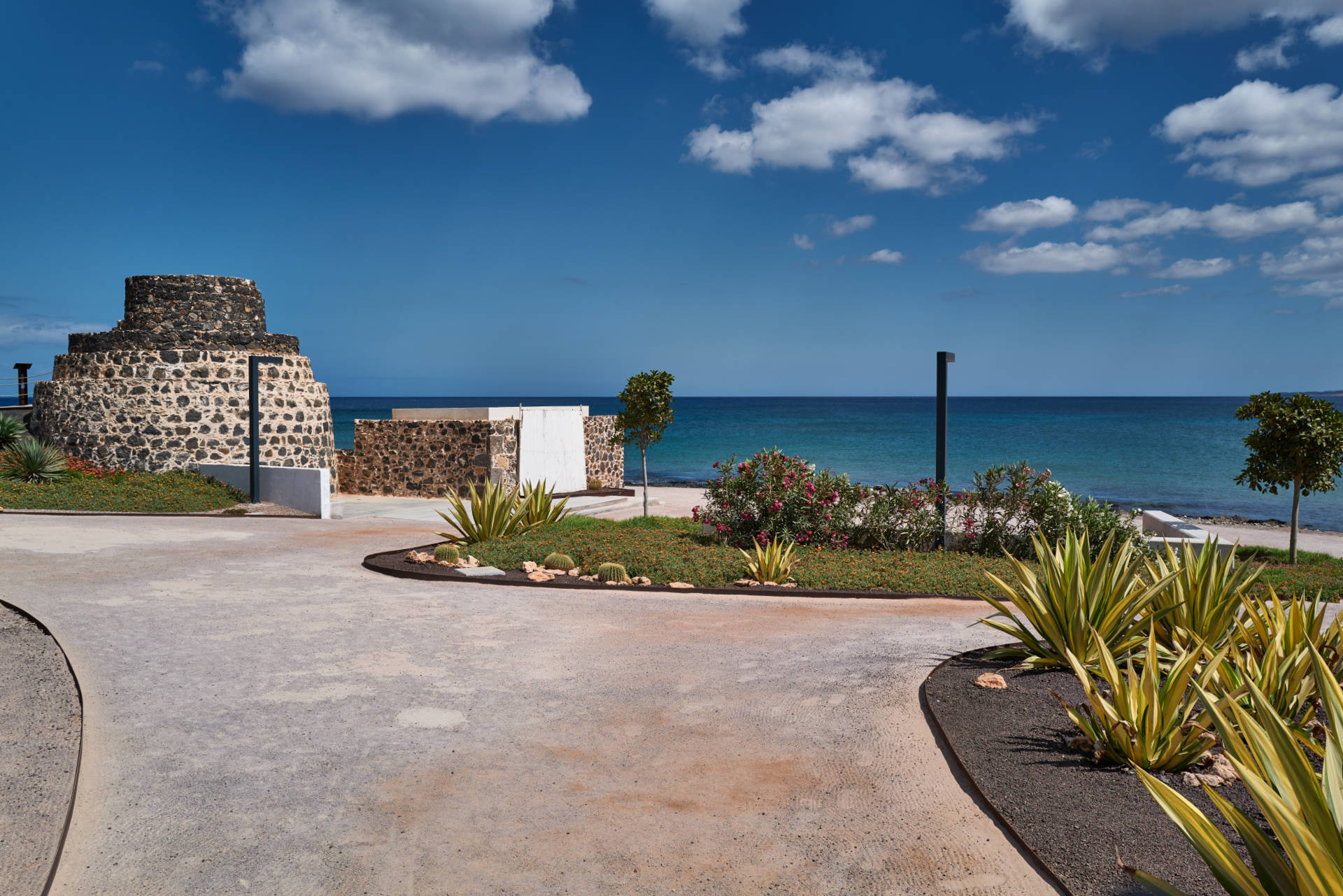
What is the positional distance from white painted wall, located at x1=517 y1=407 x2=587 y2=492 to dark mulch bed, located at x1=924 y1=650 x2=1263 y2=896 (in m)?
15.6

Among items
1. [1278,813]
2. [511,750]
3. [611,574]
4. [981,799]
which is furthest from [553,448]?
[1278,813]

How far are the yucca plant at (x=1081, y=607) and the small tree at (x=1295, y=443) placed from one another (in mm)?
9800

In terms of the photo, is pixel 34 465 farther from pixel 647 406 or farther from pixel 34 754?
pixel 34 754

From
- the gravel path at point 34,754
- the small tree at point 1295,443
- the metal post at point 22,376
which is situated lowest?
the gravel path at point 34,754

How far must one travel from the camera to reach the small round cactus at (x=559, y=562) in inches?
386

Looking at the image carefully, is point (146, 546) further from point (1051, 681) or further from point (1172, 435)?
point (1172, 435)

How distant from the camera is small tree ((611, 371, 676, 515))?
57.4ft

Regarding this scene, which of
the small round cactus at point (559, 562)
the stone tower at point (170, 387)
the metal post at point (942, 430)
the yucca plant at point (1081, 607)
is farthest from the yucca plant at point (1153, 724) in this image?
the stone tower at point (170, 387)

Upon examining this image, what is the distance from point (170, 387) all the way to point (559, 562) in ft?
46.0

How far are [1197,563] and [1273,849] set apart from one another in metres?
4.21

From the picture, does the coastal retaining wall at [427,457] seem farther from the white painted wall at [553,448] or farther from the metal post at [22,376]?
the metal post at [22,376]

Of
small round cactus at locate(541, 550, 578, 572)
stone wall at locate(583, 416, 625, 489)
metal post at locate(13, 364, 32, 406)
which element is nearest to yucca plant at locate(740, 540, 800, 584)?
small round cactus at locate(541, 550, 578, 572)

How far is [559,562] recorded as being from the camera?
983 cm

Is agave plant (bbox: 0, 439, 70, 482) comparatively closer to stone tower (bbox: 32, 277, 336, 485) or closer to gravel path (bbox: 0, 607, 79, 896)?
stone tower (bbox: 32, 277, 336, 485)
